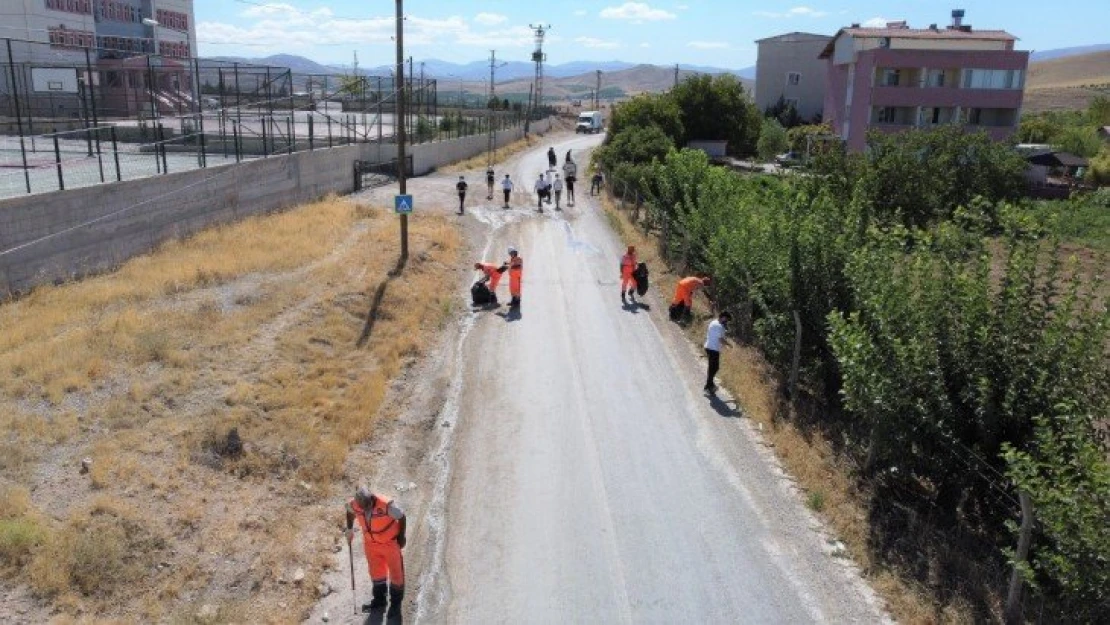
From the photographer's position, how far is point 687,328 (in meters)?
19.2

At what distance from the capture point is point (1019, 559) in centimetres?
793

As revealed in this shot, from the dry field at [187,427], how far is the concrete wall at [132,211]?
1.07 m

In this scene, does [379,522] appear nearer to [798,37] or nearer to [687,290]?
[687,290]

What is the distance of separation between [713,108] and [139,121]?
43.4 meters

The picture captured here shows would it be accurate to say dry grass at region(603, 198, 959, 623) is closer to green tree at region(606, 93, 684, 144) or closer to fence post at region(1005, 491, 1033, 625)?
fence post at region(1005, 491, 1033, 625)

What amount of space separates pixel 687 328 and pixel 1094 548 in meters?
12.3

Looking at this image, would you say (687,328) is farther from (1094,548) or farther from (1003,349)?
(1094,548)

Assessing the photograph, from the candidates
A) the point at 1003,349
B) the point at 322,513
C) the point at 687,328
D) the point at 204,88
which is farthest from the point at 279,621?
the point at 204,88

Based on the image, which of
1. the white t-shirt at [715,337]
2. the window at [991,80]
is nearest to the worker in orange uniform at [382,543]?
the white t-shirt at [715,337]

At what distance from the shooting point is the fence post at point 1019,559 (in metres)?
7.87

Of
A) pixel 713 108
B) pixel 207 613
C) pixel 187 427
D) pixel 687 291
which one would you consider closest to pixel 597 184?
pixel 687 291

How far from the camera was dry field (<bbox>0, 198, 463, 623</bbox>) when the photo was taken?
8602 millimetres

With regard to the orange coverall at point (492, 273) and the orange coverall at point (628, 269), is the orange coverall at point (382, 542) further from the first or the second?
the orange coverall at point (628, 269)

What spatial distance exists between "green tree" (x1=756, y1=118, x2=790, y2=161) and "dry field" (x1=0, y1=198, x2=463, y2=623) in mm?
48626
